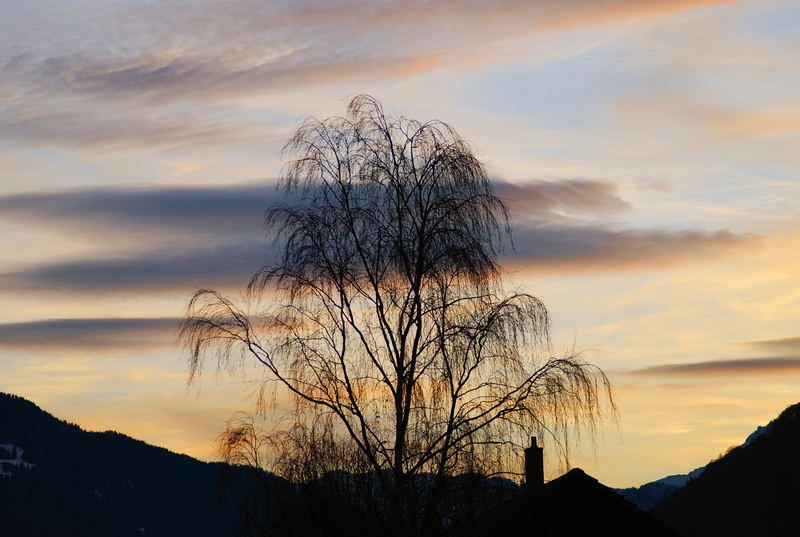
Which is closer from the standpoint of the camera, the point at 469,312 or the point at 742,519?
the point at 469,312

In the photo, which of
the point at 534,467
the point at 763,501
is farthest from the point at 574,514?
the point at 763,501

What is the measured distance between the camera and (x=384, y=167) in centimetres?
2791

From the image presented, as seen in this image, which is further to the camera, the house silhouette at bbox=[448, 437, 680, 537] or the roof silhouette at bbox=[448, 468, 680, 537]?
the roof silhouette at bbox=[448, 468, 680, 537]

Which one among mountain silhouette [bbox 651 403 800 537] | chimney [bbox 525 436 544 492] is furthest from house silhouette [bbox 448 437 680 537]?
mountain silhouette [bbox 651 403 800 537]

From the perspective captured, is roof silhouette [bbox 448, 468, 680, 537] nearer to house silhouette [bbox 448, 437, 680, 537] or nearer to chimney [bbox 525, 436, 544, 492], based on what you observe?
house silhouette [bbox 448, 437, 680, 537]

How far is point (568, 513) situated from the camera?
98.8ft

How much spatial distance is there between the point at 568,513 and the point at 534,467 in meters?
2.77

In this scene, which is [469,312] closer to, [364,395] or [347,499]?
[364,395]

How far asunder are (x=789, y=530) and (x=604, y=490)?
6726 inches

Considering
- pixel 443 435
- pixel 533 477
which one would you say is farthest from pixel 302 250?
pixel 533 477

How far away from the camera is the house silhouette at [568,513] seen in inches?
1121

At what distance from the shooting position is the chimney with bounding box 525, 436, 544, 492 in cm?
2727

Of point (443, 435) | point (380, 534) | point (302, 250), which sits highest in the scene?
point (302, 250)

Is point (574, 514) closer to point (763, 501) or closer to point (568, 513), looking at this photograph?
point (568, 513)
